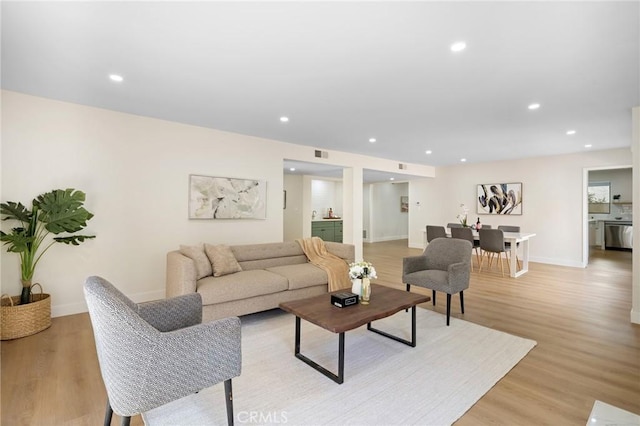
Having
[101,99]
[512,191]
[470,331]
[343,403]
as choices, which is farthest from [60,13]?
[512,191]

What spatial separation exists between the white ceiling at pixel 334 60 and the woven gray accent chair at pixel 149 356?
1.73 metres

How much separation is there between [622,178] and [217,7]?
38.0 ft

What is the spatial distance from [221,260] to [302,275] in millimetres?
960

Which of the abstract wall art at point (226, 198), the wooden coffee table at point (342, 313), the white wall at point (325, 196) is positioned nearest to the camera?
the wooden coffee table at point (342, 313)

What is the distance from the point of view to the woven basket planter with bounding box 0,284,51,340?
2.80 m

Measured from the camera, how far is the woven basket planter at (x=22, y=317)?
280cm

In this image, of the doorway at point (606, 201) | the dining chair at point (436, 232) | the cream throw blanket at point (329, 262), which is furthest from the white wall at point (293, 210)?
the doorway at point (606, 201)

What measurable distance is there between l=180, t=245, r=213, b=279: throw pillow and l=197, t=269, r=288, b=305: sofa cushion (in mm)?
77

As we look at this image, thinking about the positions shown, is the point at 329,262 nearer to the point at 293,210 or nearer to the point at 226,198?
the point at 226,198

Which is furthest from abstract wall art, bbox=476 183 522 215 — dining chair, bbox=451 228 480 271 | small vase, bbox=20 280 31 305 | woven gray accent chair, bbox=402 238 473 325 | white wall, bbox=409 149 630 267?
small vase, bbox=20 280 31 305

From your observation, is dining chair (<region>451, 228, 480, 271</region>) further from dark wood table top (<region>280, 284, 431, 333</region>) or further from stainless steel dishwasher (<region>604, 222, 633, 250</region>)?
stainless steel dishwasher (<region>604, 222, 633, 250</region>)

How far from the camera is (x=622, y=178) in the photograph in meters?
8.68

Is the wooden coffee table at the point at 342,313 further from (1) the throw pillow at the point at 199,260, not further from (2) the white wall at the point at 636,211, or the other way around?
(2) the white wall at the point at 636,211

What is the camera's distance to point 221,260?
3455mm
